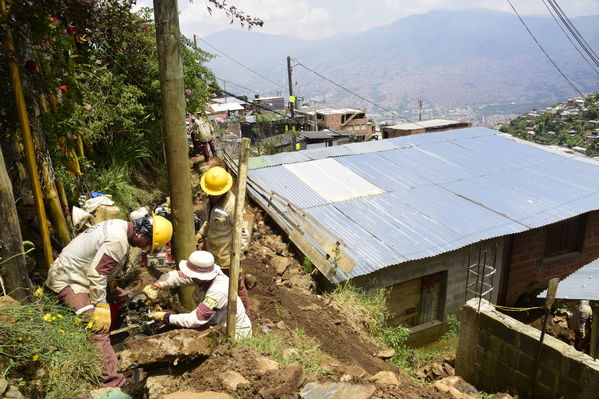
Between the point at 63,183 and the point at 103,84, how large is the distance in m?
2.69

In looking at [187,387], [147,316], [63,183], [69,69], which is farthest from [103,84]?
[187,387]

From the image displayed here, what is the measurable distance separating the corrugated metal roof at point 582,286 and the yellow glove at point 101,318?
19.0 ft

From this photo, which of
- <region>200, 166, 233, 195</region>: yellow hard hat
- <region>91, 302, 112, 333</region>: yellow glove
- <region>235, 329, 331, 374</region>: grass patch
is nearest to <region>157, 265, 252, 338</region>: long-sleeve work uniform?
<region>235, 329, 331, 374</region>: grass patch

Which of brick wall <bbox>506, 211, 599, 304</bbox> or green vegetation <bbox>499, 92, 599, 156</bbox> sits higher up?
brick wall <bbox>506, 211, 599, 304</bbox>

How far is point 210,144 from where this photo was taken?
10078 mm

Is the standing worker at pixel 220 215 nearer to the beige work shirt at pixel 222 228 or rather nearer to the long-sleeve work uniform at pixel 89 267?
the beige work shirt at pixel 222 228

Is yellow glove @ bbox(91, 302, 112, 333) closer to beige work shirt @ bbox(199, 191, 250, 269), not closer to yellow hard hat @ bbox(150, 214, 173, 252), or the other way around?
yellow hard hat @ bbox(150, 214, 173, 252)

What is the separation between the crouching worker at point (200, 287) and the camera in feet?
12.5

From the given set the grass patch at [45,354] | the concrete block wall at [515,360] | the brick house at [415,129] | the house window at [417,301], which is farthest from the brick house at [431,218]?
the brick house at [415,129]

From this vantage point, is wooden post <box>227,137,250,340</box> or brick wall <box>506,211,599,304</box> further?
brick wall <box>506,211,599,304</box>

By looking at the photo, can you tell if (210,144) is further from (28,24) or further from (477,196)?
(477,196)

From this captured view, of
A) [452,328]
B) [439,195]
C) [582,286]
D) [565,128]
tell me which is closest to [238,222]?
[582,286]

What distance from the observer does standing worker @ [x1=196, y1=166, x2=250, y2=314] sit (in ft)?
15.9

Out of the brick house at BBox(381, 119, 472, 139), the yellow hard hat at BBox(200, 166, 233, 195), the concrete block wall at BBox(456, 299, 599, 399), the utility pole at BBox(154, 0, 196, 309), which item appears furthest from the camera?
the brick house at BBox(381, 119, 472, 139)
